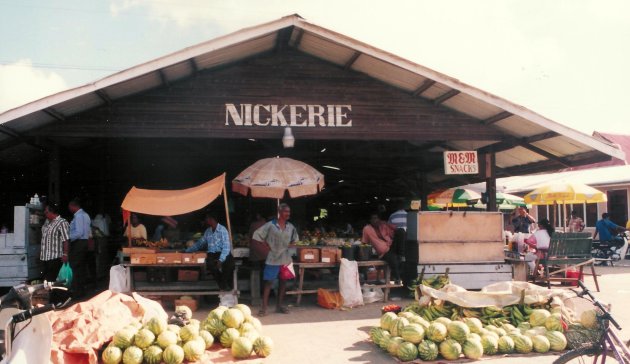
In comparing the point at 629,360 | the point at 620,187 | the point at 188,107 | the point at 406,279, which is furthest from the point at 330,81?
the point at 620,187

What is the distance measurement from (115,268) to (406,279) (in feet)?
18.0

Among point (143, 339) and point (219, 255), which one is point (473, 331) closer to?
point (143, 339)

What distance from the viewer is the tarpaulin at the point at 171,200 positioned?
8680 millimetres

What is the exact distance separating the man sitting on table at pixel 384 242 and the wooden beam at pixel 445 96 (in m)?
2.61

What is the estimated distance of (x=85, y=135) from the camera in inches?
345

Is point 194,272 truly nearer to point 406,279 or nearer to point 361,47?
point 406,279

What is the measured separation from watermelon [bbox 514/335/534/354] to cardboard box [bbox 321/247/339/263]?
4099 mm

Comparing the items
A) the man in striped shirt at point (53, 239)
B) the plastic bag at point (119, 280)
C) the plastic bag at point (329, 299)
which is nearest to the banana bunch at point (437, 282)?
the plastic bag at point (329, 299)

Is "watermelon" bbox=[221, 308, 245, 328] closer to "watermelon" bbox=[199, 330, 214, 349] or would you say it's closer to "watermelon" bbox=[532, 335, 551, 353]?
"watermelon" bbox=[199, 330, 214, 349]

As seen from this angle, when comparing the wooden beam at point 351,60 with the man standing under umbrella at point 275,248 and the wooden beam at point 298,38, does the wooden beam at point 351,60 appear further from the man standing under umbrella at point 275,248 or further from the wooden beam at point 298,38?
the man standing under umbrella at point 275,248

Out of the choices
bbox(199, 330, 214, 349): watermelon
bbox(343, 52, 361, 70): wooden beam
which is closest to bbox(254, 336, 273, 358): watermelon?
bbox(199, 330, 214, 349): watermelon

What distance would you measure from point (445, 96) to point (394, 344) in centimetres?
530

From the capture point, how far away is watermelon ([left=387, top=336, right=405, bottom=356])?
585cm

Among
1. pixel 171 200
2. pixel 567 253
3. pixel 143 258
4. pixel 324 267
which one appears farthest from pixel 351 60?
pixel 567 253
